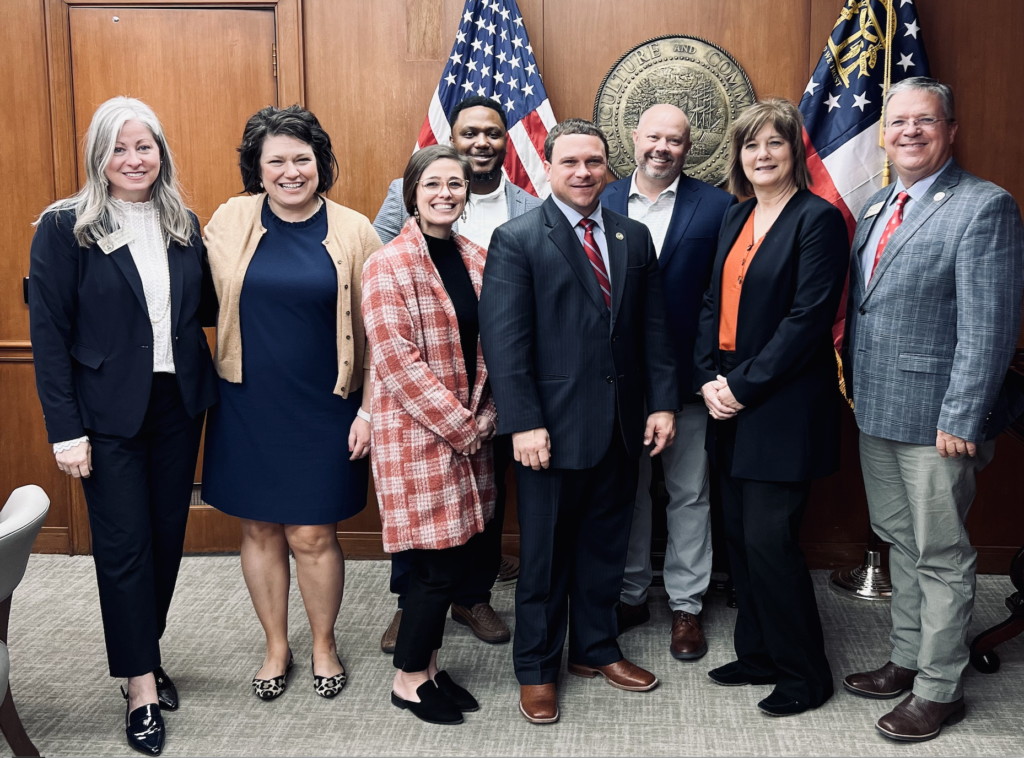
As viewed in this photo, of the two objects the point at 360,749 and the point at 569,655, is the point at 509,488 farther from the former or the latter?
the point at 360,749

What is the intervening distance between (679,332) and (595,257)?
0.53 metres

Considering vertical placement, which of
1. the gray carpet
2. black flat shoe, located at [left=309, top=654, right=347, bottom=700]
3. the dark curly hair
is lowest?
the gray carpet

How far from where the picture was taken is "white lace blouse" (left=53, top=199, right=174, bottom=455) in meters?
2.42

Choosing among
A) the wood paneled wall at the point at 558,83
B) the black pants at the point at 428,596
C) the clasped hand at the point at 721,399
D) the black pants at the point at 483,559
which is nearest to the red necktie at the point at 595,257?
the clasped hand at the point at 721,399

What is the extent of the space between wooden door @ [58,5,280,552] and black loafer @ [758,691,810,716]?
9.25 ft

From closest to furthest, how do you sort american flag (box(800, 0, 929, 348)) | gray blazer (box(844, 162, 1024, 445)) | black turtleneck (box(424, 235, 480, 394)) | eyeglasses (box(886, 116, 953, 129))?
gray blazer (box(844, 162, 1024, 445)) → eyeglasses (box(886, 116, 953, 129)) → black turtleneck (box(424, 235, 480, 394)) → american flag (box(800, 0, 929, 348))

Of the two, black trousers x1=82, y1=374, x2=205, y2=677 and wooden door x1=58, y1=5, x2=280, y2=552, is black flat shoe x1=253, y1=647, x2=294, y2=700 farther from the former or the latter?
wooden door x1=58, y1=5, x2=280, y2=552

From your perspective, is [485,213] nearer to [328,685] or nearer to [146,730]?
[328,685]

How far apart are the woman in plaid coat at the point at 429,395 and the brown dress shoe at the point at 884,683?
1190 mm

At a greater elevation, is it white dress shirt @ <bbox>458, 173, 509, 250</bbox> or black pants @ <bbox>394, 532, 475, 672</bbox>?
white dress shirt @ <bbox>458, 173, 509, 250</bbox>

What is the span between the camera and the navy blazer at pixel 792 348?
2.46 metres

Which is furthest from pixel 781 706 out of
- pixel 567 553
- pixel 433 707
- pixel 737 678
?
pixel 433 707

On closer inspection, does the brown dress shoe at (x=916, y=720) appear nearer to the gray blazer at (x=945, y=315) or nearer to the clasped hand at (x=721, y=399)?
the gray blazer at (x=945, y=315)

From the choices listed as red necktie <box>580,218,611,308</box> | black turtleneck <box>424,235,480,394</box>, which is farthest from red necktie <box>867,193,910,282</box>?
black turtleneck <box>424,235,480,394</box>
